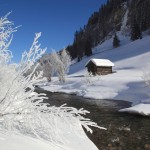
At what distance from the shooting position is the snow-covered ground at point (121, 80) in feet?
125

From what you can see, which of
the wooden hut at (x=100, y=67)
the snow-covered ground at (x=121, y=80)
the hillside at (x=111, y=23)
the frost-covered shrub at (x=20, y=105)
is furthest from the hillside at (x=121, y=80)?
the frost-covered shrub at (x=20, y=105)

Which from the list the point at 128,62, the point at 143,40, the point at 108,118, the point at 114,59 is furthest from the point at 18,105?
the point at 143,40

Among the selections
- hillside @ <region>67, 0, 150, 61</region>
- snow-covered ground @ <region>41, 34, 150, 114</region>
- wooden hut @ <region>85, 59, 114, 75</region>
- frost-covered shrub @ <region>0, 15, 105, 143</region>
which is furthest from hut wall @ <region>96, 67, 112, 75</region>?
frost-covered shrub @ <region>0, 15, 105, 143</region>

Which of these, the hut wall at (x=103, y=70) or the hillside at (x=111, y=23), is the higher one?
the hillside at (x=111, y=23)

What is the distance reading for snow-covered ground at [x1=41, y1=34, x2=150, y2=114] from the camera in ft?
125

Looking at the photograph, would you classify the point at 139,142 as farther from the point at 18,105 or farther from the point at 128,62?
the point at 128,62

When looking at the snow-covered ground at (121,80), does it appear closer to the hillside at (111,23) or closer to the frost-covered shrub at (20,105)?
the hillside at (111,23)

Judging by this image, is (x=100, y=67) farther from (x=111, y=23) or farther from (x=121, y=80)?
(x=111, y=23)

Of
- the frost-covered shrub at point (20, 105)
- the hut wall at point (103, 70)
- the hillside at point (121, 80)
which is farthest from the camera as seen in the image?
the hut wall at point (103, 70)

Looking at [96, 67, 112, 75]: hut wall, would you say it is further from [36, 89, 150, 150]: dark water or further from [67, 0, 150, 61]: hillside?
[36, 89, 150, 150]: dark water

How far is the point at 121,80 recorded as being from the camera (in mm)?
48250

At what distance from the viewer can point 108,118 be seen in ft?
67.4

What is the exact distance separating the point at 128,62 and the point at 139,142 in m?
70.4

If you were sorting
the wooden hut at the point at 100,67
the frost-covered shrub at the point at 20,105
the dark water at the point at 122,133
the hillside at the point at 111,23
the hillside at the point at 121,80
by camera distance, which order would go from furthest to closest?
the hillside at the point at 111,23
the wooden hut at the point at 100,67
the hillside at the point at 121,80
the dark water at the point at 122,133
the frost-covered shrub at the point at 20,105
